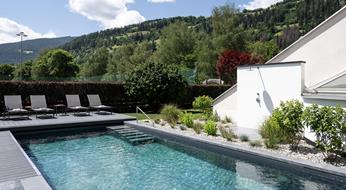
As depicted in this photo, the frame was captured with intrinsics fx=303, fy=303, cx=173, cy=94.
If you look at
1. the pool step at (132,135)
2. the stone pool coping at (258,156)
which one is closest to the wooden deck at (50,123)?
the pool step at (132,135)

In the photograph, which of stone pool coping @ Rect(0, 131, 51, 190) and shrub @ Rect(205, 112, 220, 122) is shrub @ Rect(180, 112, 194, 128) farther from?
stone pool coping @ Rect(0, 131, 51, 190)

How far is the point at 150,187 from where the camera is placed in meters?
6.90

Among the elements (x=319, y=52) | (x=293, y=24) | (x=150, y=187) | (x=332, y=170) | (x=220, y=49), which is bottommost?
(x=150, y=187)

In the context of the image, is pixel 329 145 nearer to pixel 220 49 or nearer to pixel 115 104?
pixel 115 104

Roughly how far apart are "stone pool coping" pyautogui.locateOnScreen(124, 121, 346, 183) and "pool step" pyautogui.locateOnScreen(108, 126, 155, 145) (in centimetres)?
52

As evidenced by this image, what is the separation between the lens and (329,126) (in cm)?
730

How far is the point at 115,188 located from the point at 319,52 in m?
9.34

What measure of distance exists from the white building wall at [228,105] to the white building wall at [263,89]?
1.71 metres

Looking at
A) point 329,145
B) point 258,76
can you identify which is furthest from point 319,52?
point 329,145

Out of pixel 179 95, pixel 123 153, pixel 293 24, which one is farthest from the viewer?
pixel 293 24

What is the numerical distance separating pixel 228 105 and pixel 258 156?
6.97 meters

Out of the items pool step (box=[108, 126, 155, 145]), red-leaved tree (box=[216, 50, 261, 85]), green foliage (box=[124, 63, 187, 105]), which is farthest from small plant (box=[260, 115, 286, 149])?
red-leaved tree (box=[216, 50, 261, 85])

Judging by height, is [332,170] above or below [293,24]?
below

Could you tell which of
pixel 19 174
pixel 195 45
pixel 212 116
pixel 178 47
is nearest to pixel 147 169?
pixel 19 174
